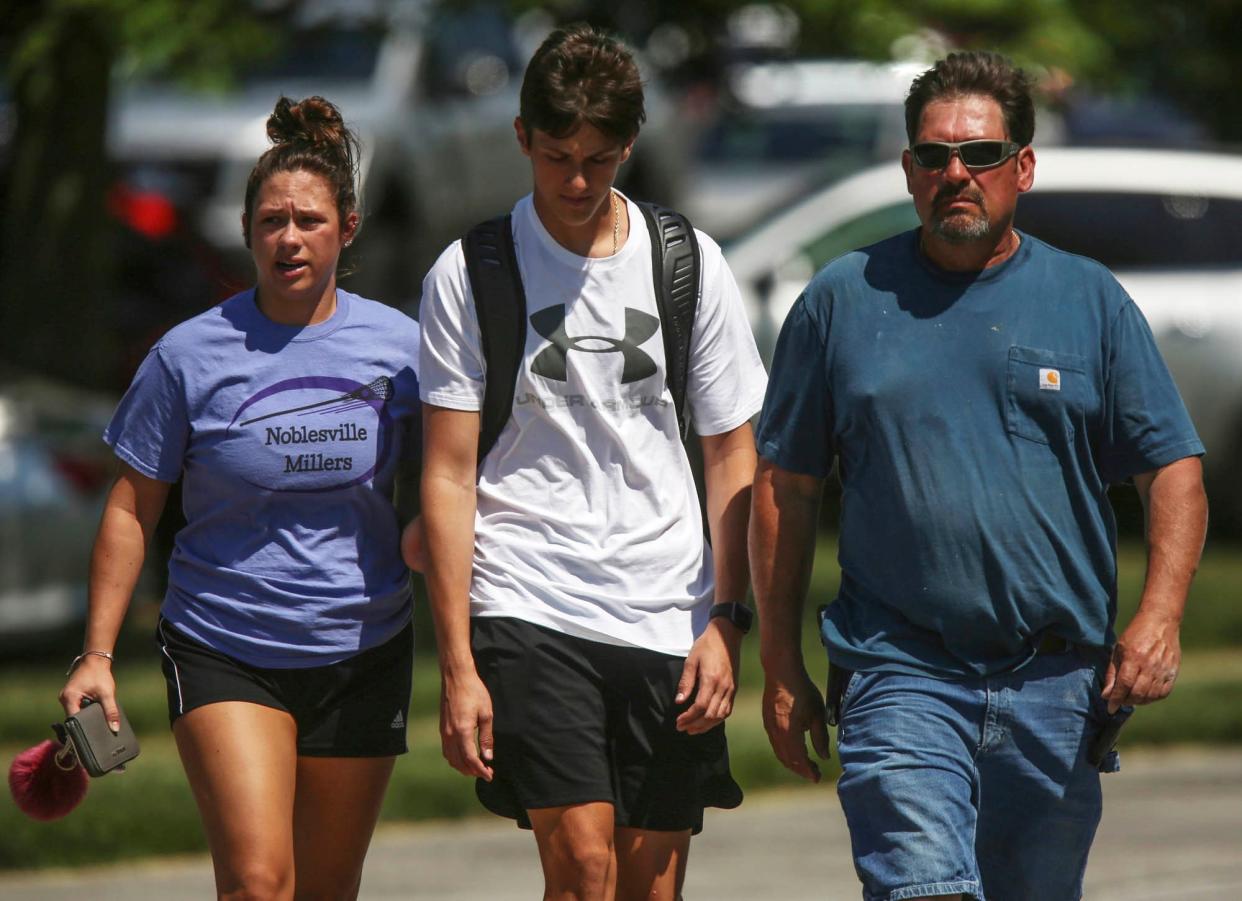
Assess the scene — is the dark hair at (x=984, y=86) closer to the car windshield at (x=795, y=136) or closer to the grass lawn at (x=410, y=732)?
the grass lawn at (x=410, y=732)

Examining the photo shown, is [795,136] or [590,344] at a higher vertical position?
[795,136]

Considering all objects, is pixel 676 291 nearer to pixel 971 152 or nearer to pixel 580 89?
pixel 580 89

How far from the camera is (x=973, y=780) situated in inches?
165

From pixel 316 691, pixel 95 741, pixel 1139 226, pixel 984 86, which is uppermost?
pixel 984 86

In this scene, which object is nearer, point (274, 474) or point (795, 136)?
point (274, 474)

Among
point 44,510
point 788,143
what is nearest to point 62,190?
point 44,510

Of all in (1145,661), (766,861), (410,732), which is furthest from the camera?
(410,732)

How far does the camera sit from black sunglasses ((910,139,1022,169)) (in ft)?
13.8

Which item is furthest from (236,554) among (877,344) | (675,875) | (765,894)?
(765,894)

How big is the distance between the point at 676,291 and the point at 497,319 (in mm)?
375

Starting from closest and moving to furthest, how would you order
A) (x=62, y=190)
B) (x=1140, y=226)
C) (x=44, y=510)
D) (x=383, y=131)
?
1. (x=44, y=510)
2. (x=62, y=190)
3. (x=1140, y=226)
4. (x=383, y=131)

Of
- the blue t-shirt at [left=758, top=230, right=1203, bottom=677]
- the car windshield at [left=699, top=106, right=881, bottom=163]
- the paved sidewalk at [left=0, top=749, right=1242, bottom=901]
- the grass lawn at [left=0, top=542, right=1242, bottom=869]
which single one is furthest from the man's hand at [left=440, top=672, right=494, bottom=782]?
the car windshield at [left=699, top=106, right=881, bottom=163]

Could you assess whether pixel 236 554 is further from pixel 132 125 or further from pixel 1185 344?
pixel 132 125

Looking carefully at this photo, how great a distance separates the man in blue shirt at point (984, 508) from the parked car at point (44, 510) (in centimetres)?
643
